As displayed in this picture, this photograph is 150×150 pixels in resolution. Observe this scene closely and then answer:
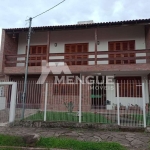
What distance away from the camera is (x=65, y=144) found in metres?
5.24

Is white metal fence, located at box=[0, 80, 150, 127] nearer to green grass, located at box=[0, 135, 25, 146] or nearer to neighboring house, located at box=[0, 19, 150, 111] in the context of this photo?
neighboring house, located at box=[0, 19, 150, 111]

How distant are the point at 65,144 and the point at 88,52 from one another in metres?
7.91

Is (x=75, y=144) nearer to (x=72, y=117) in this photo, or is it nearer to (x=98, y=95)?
(x=72, y=117)

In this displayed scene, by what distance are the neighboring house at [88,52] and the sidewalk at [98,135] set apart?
217 centimetres

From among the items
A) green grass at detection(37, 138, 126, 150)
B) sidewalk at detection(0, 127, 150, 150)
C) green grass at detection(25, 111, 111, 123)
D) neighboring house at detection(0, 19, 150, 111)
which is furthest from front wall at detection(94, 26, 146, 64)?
green grass at detection(37, 138, 126, 150)

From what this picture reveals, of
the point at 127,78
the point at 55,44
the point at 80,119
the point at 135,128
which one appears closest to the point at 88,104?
the point at 80,119

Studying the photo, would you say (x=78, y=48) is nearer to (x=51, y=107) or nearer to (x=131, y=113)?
(x=51, y=107)

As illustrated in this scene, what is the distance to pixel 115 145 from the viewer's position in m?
5.03

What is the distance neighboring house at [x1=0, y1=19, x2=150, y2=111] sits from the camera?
11.3m

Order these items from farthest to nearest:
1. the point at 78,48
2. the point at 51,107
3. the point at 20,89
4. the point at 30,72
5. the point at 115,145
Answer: the point at 78,48 → the point at 30,72 → the point at 20,89 → the point at 51,107 → the point at 115,145

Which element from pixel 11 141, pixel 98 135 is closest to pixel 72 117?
pixel 98 135

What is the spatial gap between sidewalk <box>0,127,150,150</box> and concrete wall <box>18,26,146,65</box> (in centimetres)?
769

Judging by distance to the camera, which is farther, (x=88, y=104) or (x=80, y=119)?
(x=88, y=104)

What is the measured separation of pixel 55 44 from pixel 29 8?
5077mm
